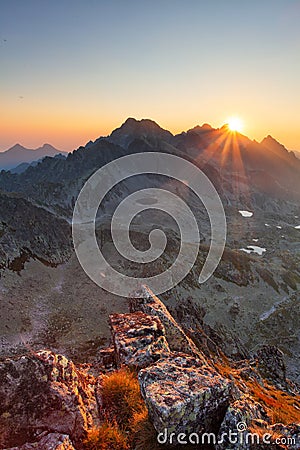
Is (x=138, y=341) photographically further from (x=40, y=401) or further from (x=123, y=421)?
(x=40, y=401)

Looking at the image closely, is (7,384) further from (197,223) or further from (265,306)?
(197,223)

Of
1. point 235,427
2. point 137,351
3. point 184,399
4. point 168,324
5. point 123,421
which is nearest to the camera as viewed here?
point 235,427

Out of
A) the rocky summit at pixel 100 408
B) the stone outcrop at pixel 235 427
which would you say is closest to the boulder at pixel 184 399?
the rocky summit at pixel 100 408

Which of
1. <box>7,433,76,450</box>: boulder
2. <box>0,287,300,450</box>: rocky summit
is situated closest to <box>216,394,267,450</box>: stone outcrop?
<box>0,287,300,450</box>: rocky summit

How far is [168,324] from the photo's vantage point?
20703 millimetres

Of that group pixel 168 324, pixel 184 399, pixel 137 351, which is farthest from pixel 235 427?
pixel 168 324

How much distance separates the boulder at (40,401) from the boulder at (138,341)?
3.51 metres

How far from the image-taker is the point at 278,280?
10369 centimetres

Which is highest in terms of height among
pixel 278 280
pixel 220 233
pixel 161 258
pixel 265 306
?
pixel 220 233

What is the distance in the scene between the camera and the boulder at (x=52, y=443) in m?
8.05

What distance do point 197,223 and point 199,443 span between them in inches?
7231

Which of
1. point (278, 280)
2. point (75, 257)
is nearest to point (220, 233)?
point (278, 280)

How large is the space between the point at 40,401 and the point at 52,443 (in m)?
1.54

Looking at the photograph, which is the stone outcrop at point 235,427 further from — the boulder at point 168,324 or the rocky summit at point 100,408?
the boulder at point 168,324
